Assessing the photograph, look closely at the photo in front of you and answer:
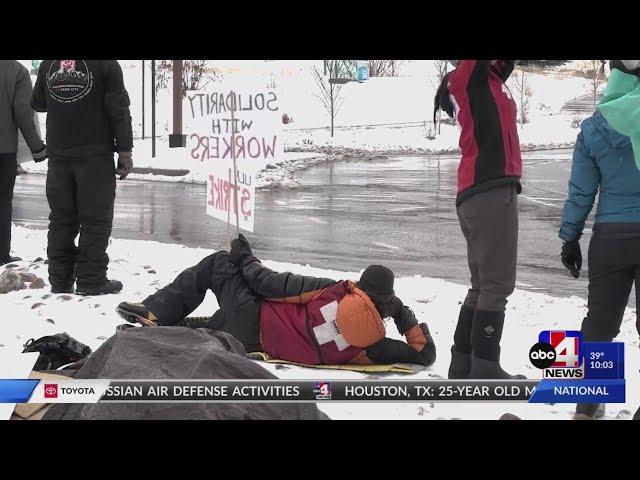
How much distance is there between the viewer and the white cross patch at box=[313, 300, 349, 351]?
4.73m

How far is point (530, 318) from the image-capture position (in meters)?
4.89

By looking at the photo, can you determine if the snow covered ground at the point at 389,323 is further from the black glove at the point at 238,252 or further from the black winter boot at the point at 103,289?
the black glove at the point at 238,252

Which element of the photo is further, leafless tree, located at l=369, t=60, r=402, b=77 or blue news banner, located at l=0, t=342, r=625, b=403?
leafless tree, located at l=369, t=60, r=402, b=77

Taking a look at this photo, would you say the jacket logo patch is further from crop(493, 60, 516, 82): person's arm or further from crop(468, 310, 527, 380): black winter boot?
crop(468, 310, 527, 380): black winter boot

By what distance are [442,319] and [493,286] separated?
122 centimetres

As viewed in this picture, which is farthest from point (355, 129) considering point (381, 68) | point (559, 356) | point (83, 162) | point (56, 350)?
point (559, 356)

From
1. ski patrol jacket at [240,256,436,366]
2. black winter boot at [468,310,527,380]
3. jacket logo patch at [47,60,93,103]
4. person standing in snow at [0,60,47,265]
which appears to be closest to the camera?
black winter boot at [468,310,527,380]

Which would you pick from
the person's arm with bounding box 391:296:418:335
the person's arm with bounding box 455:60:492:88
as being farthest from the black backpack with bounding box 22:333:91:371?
the person's arm with bounding box 455:60:492:88

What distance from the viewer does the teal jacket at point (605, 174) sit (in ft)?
12.3

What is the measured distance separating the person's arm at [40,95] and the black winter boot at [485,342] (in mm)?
3058

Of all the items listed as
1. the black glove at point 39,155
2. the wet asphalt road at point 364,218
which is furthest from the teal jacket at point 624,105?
the black glove at point 39,155

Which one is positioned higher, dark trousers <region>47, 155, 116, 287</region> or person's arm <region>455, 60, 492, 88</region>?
person's arm <region>455, 60, 492, 88</region>

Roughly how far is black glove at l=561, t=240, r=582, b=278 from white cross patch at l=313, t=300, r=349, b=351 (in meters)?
1.20
